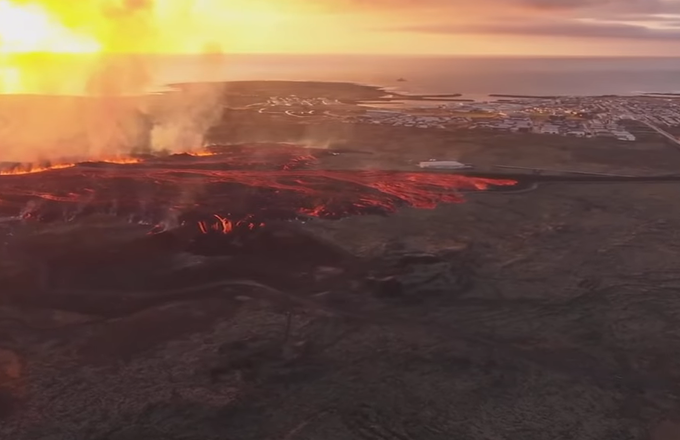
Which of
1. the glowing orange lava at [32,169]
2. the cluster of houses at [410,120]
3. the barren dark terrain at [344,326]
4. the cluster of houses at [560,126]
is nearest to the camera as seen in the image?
the barren dark terrain at [344,326]

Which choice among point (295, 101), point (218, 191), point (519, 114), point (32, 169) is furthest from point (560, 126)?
point (32, 169)

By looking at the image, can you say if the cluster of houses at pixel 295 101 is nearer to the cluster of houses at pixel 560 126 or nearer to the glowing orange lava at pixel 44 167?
the cluster of houses at pixel 560 126

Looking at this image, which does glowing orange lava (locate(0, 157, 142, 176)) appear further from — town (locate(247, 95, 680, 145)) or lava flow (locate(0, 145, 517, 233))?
town (locate(247, 95, 680, 145))

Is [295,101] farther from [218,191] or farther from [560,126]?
[218,191]

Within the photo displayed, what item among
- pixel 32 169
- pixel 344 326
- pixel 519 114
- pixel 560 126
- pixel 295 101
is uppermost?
pixel 295 101

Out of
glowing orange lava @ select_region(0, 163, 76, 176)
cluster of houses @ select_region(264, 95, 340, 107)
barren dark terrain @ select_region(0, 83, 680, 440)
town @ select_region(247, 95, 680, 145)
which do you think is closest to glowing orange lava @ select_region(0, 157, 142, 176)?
glowing orange lava @ select_region(0, 163, 76, 176)

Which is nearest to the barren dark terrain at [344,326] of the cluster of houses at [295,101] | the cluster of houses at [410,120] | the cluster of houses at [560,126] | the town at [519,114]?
the cluster of houses at [560,126]

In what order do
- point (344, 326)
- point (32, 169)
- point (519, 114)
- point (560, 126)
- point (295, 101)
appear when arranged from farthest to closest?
point (295, 101) → point (519, 114) → point (560, 126) → point (32, 169) → point (344, 326)
